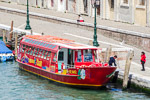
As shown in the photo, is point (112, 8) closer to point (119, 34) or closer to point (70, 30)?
point (70, 30)

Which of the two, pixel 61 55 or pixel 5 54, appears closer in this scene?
pixel 61 55

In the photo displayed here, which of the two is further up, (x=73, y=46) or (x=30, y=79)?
(x=73, y=46)

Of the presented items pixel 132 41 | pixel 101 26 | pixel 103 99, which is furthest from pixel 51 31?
pixel 103 99

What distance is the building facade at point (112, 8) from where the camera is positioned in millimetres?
55438

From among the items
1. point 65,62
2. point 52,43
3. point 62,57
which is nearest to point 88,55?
point 65,62

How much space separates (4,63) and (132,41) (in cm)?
1123

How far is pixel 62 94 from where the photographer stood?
113 ft

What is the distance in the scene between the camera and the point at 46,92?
1388 inches

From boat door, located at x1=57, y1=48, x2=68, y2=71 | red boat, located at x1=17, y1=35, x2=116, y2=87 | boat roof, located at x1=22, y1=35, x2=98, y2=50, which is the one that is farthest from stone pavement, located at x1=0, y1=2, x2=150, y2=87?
boat door, located at x1=57, y1=48, x2=68, y2=71

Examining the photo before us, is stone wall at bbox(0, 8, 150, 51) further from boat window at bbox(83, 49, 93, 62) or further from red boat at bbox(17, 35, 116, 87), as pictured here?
boat window at bbox(83, 49, 93, 62)

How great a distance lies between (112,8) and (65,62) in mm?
25333

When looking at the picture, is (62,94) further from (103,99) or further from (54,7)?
(54,7)

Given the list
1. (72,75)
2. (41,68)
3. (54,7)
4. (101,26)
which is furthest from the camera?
(54,7)

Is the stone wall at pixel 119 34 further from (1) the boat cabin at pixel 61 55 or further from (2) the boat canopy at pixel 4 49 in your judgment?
(2) the boat canopy at pixel 4 49
